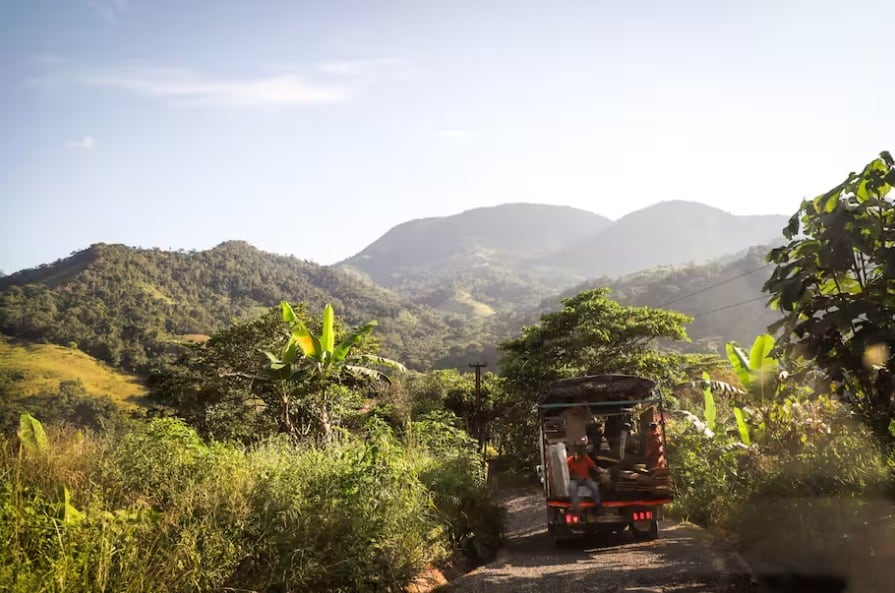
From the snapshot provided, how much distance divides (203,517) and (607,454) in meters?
7.77

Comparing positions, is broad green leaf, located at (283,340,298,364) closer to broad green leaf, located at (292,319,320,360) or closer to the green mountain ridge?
broad green leaf, located at (292,319,320,360)

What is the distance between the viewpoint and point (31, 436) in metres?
7.25

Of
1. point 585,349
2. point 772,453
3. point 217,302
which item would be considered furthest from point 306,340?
point 217,302

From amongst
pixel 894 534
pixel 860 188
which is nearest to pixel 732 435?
pixel 894 534

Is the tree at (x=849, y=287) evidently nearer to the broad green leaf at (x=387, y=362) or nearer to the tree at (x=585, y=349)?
the broad green leaf at (x=387, y=362)

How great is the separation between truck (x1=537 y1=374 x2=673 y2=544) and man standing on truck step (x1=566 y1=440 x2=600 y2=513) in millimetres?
54

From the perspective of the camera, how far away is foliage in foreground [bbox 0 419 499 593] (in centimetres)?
498

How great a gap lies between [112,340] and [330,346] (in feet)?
236

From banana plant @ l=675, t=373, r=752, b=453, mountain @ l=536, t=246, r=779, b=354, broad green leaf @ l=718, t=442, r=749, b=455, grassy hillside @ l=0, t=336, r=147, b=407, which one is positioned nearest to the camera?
banana plant @ l=675, t=373, r=752, b=453

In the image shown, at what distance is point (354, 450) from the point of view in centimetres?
879

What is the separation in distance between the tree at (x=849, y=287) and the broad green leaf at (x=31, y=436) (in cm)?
875

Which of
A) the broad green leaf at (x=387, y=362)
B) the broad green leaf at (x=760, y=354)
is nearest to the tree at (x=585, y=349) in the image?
the broad green leaf at (x=387, y=362)

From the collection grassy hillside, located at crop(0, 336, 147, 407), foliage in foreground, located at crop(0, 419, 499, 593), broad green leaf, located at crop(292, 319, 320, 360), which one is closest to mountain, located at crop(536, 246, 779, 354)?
grassy hillside, located at crop(0, 336, 147, 407)

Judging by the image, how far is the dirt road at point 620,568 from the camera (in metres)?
7.09
